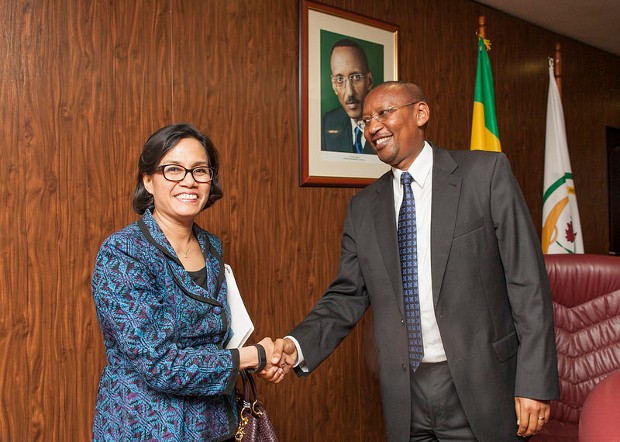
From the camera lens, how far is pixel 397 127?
205cm

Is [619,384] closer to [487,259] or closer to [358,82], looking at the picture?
[487,259]

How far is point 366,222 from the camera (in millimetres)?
2117

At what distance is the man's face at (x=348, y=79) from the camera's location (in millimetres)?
3217

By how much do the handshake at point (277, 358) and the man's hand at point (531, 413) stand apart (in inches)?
30.0

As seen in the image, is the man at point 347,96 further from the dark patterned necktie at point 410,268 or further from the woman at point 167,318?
the woman at point 167,318

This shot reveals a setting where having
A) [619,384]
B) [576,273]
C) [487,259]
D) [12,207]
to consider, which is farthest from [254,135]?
[619,384]

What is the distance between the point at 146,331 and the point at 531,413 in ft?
3.83

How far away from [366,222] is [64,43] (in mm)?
1336

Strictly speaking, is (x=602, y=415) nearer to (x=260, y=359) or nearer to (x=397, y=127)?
(x=260, y=359)

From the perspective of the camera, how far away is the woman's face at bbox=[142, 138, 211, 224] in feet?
5.58

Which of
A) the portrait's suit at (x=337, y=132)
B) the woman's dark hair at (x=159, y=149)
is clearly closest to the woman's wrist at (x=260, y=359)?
the woman's dark hair at (x=159, y=149)

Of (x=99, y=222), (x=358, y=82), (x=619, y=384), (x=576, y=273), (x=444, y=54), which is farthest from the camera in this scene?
(x=444, y=54)

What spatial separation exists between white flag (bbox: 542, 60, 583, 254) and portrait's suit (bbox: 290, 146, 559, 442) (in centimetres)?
251

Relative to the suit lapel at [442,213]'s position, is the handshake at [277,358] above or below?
below
